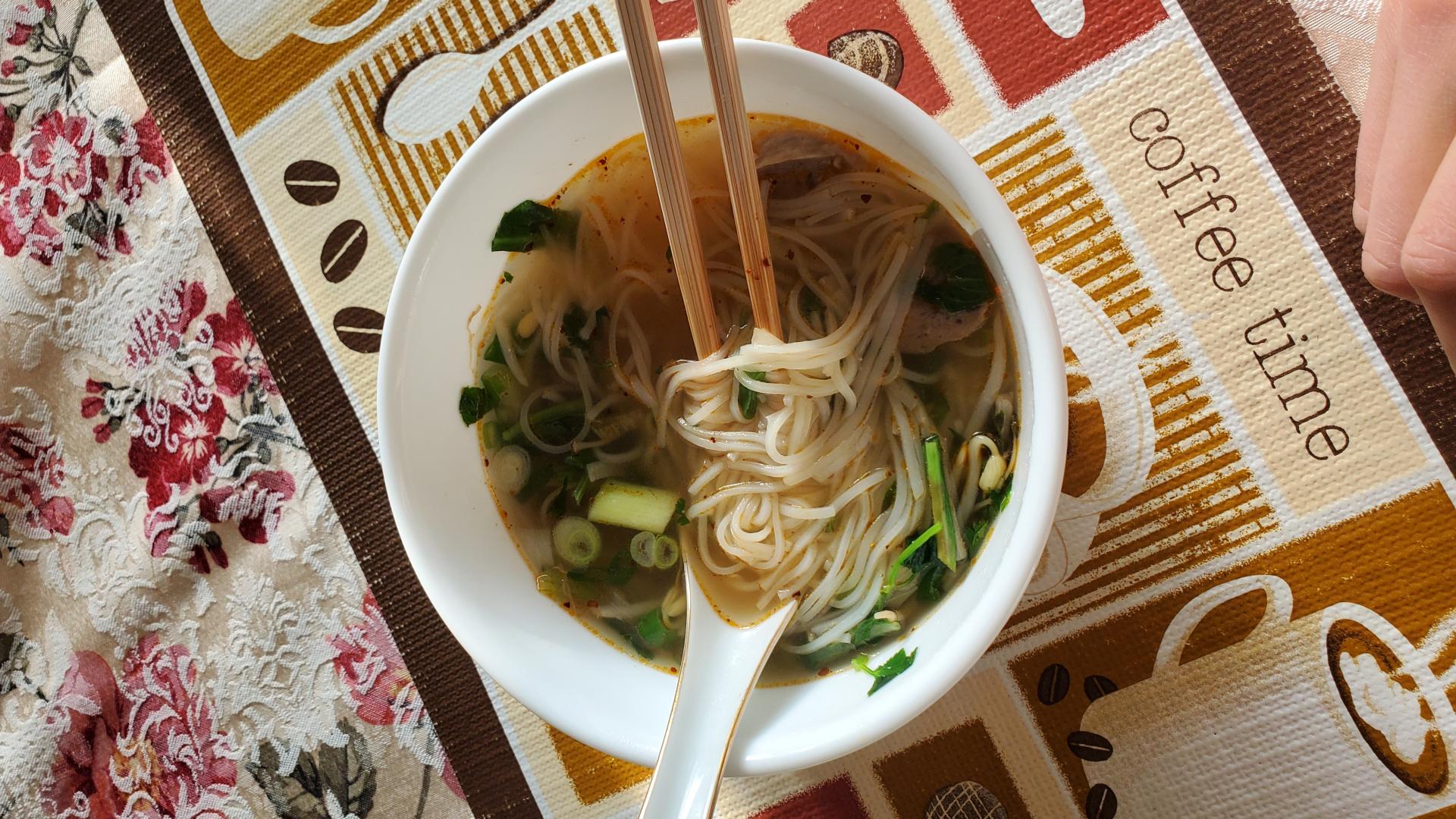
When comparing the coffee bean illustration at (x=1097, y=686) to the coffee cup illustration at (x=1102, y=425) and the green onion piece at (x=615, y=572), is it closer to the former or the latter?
the coffee cup illustration at (x=1102, y=425)

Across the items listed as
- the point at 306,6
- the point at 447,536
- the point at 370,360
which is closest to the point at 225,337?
the point at 370,360

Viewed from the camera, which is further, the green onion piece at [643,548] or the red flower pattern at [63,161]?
the red flower pattern at [63,161]

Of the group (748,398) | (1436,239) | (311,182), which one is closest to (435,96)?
(311,182)

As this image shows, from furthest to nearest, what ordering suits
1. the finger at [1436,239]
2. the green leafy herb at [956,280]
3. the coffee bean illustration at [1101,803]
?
the coffee bean illustration at [1101,803] < the green leafy herb at [956,280] < the finger at [1436,239]

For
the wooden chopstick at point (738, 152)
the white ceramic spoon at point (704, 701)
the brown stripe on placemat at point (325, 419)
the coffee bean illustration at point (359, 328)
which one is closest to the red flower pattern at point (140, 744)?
the brown stripe on placemat at point (325, 419)

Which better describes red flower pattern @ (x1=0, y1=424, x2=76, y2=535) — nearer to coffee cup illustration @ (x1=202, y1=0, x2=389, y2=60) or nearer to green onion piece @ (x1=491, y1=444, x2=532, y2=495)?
coffee cup illustration @ (x1=202, y1=0, x2=389, y2=60)

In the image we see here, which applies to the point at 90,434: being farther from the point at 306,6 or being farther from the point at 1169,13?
the point at 1169,13
